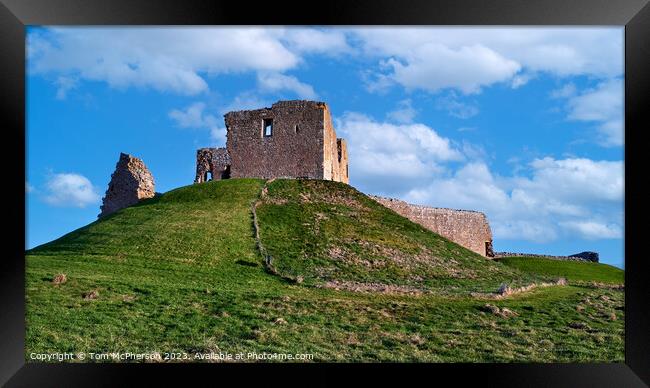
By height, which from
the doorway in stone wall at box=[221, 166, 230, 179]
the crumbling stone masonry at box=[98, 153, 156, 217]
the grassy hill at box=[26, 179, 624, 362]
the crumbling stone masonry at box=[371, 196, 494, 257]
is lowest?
the grassy hill at box=[26, 179, 624, 362]

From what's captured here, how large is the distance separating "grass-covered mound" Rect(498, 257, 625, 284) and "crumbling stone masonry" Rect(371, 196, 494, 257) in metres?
3.27

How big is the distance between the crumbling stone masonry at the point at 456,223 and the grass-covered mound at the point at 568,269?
327 centimetres

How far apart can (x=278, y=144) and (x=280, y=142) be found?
22cm

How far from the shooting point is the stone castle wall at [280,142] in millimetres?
45562

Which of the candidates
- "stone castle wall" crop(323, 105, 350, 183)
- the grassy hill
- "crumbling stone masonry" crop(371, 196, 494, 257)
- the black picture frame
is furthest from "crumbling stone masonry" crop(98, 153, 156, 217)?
the black picture frame

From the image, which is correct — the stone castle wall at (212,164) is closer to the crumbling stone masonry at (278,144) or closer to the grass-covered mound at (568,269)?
the crumbling stone masonry at (278,144)

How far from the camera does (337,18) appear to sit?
13.6m

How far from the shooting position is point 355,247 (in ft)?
106

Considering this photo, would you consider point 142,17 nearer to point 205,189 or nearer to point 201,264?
point 201,264

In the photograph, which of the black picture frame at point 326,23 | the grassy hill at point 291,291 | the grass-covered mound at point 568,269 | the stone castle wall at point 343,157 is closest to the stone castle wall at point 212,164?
the grassy hill at point 291,291

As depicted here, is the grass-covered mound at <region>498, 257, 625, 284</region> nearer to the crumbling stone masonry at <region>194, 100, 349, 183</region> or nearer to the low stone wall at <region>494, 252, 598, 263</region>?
the low stone wall at <region>494, 252, 598, 263</region>

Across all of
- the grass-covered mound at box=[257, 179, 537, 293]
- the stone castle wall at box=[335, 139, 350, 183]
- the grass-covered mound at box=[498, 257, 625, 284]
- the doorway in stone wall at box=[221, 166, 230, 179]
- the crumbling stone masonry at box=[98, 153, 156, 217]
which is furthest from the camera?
the stone castle wall at box=[335, 139, 350, 183]

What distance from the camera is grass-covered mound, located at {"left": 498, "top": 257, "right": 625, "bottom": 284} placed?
43625mm
